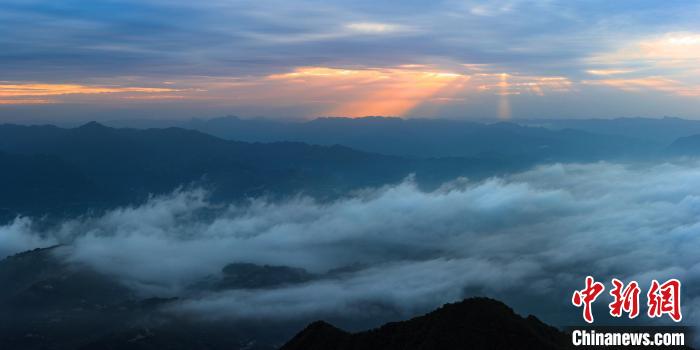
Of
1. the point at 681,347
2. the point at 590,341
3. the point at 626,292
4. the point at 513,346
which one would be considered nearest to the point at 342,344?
the point at 513,346

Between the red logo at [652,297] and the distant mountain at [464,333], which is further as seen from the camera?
the distant mountain at [464,333]

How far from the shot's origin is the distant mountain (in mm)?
77250

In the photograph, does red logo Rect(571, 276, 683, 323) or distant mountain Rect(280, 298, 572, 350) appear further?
distant mountain Rect(280, 298, 572, 350)

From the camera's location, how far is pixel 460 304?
8512 centimetres

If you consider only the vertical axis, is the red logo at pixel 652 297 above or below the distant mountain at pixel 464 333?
above

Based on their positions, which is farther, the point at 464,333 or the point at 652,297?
the point at 464,333

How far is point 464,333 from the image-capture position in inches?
3100

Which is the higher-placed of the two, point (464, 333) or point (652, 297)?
point (652, 297)

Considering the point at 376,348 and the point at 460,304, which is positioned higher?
the point at 460,304

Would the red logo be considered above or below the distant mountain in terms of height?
above

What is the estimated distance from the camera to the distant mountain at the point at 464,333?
7725cm

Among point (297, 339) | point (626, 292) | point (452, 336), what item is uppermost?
point (626, 292)

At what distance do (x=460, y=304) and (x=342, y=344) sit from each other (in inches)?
848

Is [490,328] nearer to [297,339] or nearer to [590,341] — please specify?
[590,341]
